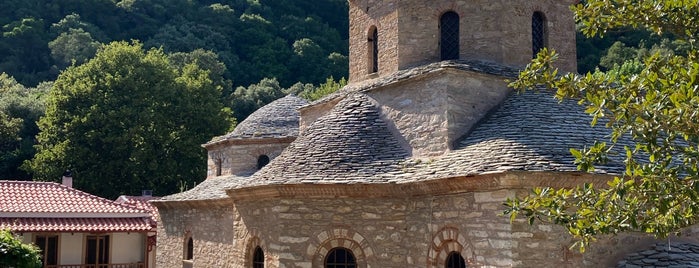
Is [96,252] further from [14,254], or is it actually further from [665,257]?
[665,257]

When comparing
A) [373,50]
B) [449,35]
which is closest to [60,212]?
[373,50]

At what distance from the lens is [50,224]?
18406 mm

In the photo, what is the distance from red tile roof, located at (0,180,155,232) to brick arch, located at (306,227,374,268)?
11.0m

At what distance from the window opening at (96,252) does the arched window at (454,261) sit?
1406 centimetres

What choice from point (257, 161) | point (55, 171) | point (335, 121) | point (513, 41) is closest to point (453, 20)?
point (513, 41)

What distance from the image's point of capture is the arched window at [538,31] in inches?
492

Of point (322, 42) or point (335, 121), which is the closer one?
point (335, 121)

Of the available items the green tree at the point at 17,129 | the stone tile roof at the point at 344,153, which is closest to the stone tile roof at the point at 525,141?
the stone tile roof at the point at 344,153

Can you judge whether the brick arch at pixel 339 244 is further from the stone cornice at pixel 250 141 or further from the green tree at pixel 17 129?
the green tree at pixel 17 129

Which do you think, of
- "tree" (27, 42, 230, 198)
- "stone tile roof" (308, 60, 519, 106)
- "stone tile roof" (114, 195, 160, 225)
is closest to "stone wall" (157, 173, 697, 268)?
"stone tile roof" (308, 60, 519, 106)

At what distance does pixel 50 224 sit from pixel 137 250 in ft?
11.3

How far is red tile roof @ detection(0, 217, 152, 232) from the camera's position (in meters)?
17.8

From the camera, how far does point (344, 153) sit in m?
10.6

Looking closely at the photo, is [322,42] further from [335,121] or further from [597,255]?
[597,255]
